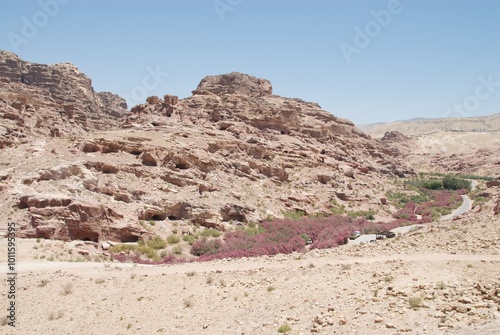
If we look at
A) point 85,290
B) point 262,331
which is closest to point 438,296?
point 262,331

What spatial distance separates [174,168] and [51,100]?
55.8 m

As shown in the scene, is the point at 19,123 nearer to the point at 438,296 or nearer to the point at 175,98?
the point at 175,98

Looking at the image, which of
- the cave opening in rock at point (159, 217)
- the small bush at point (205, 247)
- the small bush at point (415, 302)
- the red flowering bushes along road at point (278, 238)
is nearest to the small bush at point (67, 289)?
the red flowering bushes along road at point (278, 238)

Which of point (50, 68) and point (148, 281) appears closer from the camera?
point (148, 281)

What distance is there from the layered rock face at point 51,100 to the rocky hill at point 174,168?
0.42 meters

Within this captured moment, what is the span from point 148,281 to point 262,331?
18.0 ft

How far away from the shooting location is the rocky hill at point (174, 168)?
21.6 metres

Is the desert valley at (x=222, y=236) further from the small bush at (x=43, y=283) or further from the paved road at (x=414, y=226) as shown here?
the paved road at (x=414, y=226)

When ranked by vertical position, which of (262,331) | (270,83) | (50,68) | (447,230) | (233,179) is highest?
(50,68)

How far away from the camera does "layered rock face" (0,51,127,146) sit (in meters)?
56.7

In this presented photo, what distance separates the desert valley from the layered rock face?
0.72 meters

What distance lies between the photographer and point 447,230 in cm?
1812

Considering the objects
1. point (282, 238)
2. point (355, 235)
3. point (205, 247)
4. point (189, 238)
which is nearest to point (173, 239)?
point (189, 238)

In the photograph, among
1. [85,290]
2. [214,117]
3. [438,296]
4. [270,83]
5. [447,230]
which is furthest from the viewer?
[270,83]
